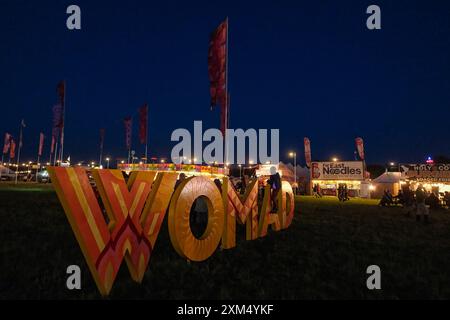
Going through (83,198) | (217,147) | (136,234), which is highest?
(217,147)

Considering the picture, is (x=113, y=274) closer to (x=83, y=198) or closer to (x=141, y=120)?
(x=83, y=198)

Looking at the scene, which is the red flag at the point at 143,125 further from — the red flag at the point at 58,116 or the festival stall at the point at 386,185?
the festival stall at the point at 386,185

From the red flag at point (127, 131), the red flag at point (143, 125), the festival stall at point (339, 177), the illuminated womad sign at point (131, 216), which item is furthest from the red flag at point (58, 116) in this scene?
the festival stall at point (339, 177)

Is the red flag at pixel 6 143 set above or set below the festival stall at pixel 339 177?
above

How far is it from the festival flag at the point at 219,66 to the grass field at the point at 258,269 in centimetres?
685

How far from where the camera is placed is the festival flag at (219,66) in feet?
45.4

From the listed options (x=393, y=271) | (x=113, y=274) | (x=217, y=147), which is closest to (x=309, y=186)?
(x=217, y=147)

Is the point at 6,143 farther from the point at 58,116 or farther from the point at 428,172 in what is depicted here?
the point at 428,172

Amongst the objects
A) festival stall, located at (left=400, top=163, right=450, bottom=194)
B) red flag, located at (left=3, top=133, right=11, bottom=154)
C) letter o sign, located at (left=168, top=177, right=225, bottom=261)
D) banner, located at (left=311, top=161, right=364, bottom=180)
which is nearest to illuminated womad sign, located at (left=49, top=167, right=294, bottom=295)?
letter o sign, located at (left=168, top=177, right=225, bottom=261)

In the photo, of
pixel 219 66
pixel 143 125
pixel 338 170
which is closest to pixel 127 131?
pixel 143 125

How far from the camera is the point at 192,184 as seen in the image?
621cm

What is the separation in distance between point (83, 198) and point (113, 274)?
49.5 inches

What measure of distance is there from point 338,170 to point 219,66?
90.5ft
